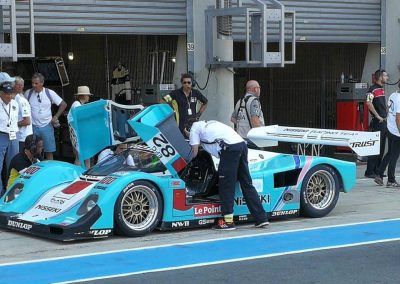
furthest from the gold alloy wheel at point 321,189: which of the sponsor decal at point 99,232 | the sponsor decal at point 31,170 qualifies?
the sponsor decal at point 31,170

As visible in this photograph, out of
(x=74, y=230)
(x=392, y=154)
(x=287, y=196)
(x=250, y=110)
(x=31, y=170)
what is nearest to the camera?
(x=74, y=230)

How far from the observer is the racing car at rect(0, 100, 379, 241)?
333 inches

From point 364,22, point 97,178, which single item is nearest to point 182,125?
point 97,178

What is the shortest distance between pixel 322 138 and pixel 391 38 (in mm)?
7880

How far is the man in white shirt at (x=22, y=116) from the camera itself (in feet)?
36.4

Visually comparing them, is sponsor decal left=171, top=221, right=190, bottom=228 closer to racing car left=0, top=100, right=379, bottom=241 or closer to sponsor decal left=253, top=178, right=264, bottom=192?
racing car left=0, top=100, right=379, bottom=241

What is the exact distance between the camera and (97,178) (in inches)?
354

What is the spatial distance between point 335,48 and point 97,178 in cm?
1045

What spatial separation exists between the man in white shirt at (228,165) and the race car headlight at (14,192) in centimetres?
222

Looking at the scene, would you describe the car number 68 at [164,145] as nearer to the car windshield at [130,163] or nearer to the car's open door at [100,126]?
the car windshield at [130,163]

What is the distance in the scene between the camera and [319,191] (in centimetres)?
1005

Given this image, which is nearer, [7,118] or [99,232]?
[99,232]

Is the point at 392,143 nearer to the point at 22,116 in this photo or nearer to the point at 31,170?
the point at 22,116

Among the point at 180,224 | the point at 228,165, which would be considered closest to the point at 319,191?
the point at 228,165
